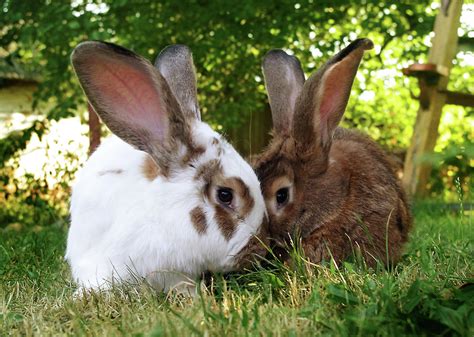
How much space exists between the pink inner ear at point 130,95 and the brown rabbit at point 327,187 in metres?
0.73

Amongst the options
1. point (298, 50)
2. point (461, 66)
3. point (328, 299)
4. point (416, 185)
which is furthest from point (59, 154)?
point (328, 299)

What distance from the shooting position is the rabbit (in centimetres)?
315

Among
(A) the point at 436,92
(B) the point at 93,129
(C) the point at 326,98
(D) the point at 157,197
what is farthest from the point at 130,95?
A: (A) the point at 436,92

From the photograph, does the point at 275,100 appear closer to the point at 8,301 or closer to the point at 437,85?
the point at 8,301

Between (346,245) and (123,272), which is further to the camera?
(346,245)

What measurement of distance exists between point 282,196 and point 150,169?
725 mm

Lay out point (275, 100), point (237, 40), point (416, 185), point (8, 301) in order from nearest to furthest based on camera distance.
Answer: point (8, 301) < point (275, 100) < point (416, 185) < point (237, 40)

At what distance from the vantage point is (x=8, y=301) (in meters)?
3.15

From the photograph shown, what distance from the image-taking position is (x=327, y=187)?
3729 mm

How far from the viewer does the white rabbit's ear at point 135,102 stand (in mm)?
3191

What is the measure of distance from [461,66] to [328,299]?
20.2 ft

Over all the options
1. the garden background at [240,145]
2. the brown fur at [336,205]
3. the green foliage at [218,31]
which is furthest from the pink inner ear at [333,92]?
the green foliage at [218,31]

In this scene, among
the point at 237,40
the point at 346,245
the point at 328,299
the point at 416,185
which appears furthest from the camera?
the point at 237,40

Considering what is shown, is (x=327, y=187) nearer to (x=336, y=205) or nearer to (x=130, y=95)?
(x=336, y=205)
